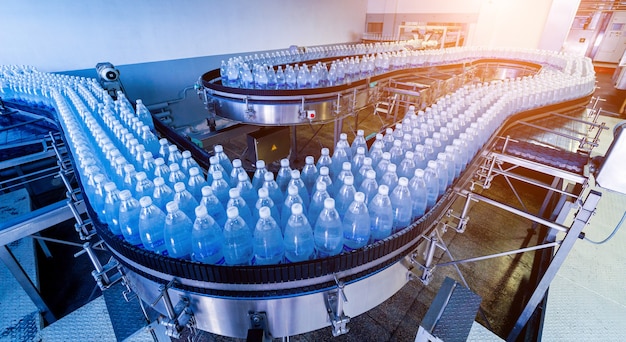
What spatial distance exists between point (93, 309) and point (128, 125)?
4.07 ft

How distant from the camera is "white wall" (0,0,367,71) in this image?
12.6 feet

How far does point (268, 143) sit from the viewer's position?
3.69 m

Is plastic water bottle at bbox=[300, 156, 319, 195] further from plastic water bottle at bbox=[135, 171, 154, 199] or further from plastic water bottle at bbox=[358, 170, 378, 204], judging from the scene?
plastic water bottle at bbox=[135, 171, 154, 199]

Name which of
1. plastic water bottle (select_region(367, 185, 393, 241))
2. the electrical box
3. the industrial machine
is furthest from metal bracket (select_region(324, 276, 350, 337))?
the electrical box

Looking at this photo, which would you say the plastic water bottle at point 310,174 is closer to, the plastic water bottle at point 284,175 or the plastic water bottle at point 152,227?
the plastic water bottle at point 284,175

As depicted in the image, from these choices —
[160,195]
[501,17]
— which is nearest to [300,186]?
[160,195]

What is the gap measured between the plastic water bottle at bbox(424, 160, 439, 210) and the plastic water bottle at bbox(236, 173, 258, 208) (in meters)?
0.77

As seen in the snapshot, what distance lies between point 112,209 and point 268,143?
2658mm

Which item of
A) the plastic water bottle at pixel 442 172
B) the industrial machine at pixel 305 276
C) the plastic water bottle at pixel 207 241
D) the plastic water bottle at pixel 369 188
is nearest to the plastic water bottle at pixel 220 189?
the plastic water bottle at pixel 207 241

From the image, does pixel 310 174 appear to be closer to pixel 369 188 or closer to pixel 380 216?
pixel 369 188

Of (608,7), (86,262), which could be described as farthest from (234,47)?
(608,7)

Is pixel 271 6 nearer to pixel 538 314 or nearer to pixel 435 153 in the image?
pixel 435 153

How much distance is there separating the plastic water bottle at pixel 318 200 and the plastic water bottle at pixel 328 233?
0.30 feet

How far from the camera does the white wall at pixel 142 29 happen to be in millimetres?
3834
